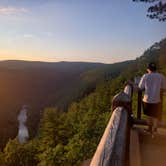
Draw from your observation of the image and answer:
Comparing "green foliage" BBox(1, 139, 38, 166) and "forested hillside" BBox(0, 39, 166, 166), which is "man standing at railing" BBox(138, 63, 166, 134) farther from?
"green foliage" BBox(1, 139, 38, 166)

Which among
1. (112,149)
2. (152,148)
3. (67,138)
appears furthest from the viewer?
(67,138)

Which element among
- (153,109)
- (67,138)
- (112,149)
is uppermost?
(112,149)

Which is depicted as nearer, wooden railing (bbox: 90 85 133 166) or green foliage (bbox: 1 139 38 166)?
wooden railing (bbox: 90 85 133 166)

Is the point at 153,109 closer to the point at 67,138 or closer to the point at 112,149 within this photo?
the point at 112,149

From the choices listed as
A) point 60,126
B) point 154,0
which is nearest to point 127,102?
point 154,0

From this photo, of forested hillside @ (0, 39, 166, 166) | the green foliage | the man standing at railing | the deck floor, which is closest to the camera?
the deck floor

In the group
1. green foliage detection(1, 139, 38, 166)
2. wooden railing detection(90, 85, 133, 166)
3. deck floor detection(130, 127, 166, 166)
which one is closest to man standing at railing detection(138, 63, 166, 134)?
deck floor detection(130, 127, 166, 166)

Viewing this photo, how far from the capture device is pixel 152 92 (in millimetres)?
7895

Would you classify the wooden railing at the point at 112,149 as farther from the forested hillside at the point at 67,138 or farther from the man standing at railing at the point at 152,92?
the forested hillside at the point at 67,138

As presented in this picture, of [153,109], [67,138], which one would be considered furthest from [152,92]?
Result: [67,138]

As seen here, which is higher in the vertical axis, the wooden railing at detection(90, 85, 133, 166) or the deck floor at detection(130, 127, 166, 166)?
the wooden railing at detection(90, 85, 133, 166)

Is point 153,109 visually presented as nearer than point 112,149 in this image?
No

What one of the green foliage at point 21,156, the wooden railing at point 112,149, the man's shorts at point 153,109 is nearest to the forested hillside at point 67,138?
the green foliage at point 21,156

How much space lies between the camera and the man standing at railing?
25.9ft
